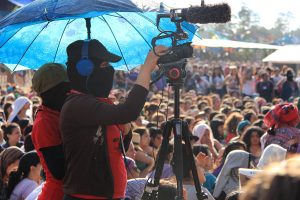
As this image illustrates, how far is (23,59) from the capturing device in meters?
4.47

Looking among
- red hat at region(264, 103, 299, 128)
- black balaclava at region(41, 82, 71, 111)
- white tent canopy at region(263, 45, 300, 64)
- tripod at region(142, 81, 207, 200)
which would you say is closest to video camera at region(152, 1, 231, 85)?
tripod at region(142, 81, 207, 200)

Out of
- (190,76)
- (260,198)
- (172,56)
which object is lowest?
(190,76)

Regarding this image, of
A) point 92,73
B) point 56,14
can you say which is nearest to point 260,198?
point 92,73

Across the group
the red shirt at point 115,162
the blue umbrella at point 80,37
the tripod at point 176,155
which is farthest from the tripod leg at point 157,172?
the blue umbrella at point 80,37

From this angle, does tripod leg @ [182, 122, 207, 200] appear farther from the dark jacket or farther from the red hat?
the red hat

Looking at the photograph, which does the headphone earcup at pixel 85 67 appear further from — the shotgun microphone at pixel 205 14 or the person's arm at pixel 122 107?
the shotgun microphone at pixel 205 14

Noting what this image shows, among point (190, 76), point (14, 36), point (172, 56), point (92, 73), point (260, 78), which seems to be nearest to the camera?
point (172, 56)

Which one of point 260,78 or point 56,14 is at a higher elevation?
point 56,14

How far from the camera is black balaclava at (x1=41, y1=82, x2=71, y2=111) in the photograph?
370 cm

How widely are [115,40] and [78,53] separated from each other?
1.05 m

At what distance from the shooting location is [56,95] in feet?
12.2

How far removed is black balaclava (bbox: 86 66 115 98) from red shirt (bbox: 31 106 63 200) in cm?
40

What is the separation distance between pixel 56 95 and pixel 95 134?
1.88 ft

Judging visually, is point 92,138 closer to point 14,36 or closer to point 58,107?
point 58,107
